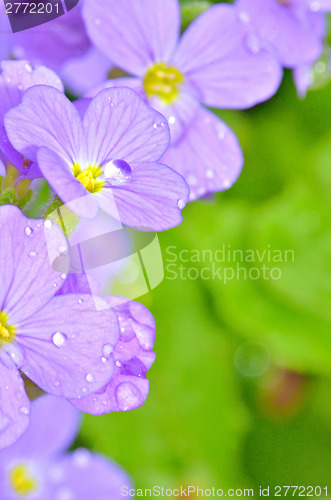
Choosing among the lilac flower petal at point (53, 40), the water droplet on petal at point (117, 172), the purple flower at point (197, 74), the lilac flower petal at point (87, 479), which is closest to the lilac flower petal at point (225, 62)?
the purple flower at point (197, 74)

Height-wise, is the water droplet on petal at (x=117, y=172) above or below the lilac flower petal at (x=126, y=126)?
below

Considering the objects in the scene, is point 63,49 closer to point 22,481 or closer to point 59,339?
point 59,339

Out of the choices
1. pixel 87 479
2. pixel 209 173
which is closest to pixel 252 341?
pixel 87 479

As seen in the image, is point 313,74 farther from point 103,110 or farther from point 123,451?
point 123,451

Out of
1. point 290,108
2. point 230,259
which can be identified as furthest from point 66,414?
point 290,108

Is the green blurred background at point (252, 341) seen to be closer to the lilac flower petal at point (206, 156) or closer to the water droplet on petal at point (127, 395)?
the lilac flower petal at point (206, 156)

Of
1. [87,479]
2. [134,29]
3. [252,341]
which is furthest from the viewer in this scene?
[252,341]

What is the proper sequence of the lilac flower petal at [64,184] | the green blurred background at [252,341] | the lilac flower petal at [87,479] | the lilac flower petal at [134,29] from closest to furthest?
the lilac flower petal at [64,184]
the lilac flower petal at [134,29]
the lilac flower petal at [87,479]
the green blurred background at [252,341]
